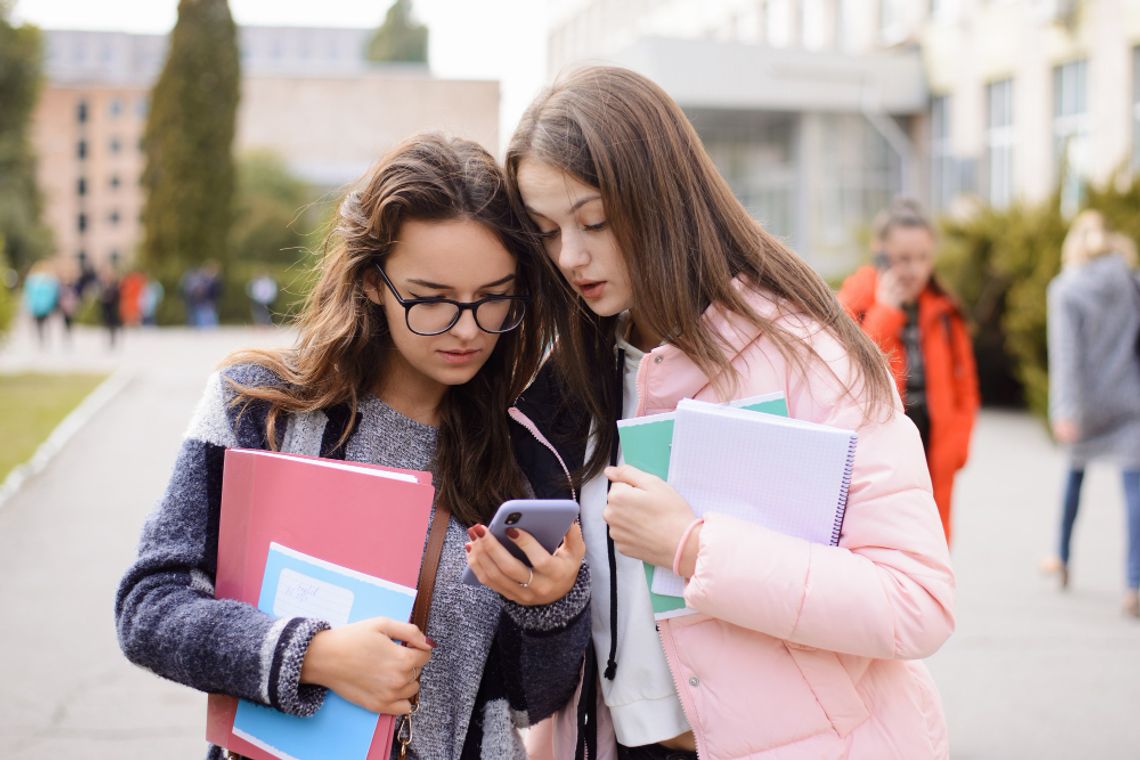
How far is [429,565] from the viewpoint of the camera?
2037mm

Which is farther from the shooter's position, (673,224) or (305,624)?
(673,224)

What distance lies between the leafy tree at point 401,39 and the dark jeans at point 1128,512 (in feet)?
235

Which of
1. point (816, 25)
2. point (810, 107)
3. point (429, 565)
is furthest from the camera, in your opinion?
point (816, 25)

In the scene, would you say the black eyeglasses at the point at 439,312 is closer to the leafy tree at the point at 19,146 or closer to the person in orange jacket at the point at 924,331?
the person in orange jacket at the point at 924,331

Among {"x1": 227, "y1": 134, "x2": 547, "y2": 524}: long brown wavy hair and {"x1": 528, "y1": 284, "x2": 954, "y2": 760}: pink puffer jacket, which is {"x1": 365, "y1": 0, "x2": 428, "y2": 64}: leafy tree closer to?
{"x1": 227, "y1": 134, "x2": 547, "y2": 524}: long brown wavy hair

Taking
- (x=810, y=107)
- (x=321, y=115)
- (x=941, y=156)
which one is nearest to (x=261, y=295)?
(x=810, y=107)

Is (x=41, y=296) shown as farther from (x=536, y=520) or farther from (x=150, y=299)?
(x=536, y=520)

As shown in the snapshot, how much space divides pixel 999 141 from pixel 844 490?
2394 centimetres

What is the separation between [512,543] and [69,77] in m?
98.4

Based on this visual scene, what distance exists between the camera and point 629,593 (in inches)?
84.4

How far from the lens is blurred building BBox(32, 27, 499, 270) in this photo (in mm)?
55219

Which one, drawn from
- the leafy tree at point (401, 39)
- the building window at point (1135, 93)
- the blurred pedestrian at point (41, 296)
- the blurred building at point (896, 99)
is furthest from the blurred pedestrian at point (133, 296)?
the leafy tree at point (401, 39)

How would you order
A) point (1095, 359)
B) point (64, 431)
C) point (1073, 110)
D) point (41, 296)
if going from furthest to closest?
point (41, 296) → point (1073, 110) → point (64, 431) → point (1095, 359)

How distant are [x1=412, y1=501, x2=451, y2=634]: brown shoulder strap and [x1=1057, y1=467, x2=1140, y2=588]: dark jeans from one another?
515 centimetres
